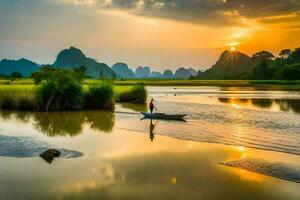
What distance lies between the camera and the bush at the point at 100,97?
38.4 m

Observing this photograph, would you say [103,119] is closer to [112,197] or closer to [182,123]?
[182,123]

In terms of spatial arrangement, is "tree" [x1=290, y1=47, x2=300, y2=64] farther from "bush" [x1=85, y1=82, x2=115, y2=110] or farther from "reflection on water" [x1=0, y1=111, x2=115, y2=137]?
"reflection on water" [x1=0, y1=111, x2=115, y2=137]

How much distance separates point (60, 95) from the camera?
121 feet

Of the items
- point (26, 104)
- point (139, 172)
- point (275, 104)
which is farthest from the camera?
point (275, 104)

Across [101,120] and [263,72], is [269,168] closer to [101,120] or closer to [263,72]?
[101,120]

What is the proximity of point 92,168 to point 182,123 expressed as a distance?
1439cm

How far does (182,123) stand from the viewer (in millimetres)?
27875

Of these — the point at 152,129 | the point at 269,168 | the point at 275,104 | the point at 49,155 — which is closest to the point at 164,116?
the point at 152,129

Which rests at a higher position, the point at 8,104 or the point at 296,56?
the point at 296,56

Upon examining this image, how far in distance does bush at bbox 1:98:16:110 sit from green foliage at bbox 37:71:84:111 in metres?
3.06

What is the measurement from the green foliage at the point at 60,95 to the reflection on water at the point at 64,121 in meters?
2.43

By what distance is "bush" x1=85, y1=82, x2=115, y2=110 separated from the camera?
3841 centimetres

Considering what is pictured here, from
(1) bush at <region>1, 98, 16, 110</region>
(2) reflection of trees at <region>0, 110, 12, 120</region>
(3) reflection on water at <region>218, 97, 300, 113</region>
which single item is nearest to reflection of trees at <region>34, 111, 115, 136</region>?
(2) reflection of trees at <region>0, 110, 12, 120</region>

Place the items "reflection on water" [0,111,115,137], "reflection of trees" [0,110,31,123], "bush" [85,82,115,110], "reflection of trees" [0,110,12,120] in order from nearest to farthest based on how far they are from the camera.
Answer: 1. "reflection on water" [0,111,115,137]
2. "reflection of trees" [0,110,31,123]
3. "reflection of trees" [0,110,12,120]
4. "bush" [85,82,115,110]
